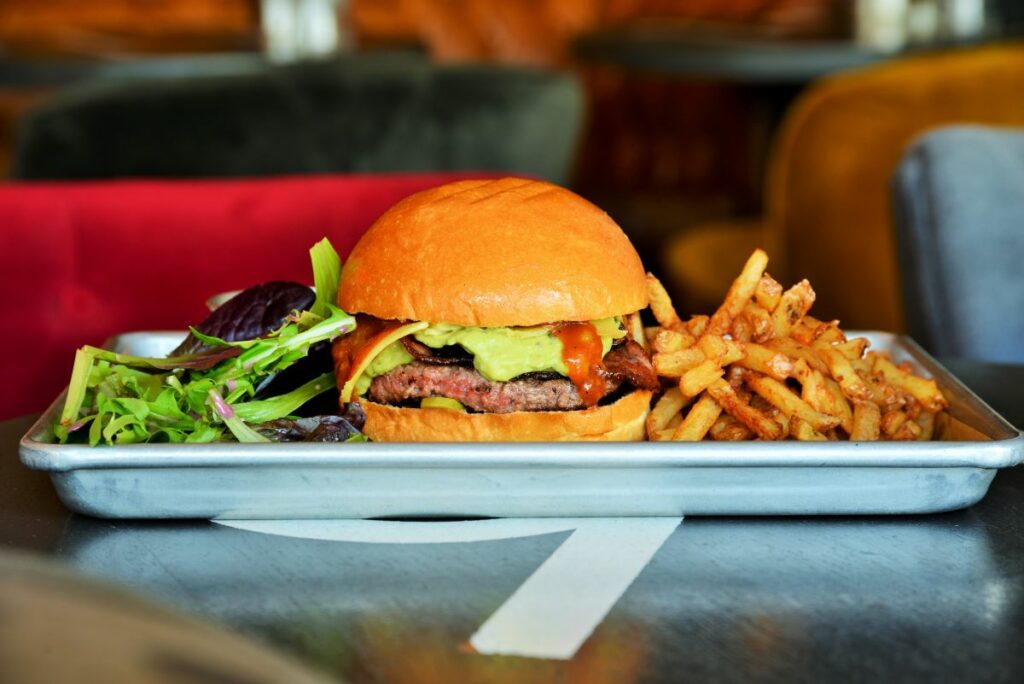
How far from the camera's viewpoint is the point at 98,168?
351cm

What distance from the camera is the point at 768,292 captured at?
5.80 feet

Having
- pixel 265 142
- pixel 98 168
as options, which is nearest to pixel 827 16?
pixel 265 142

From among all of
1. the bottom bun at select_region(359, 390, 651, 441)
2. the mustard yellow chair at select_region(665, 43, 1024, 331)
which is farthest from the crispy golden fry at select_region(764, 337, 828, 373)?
the mustard yellow chair at select_region(665, 43, 1024, 331)

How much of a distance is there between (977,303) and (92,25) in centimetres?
631

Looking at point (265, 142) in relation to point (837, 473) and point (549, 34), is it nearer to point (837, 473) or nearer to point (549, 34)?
point (837, 473)

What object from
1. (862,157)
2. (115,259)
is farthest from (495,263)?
(862,157)

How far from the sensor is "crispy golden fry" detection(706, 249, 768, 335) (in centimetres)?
175

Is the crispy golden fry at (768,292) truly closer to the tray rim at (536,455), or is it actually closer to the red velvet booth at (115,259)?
the tray rim at (536,455)

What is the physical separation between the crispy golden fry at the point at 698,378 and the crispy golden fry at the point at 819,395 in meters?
0.11

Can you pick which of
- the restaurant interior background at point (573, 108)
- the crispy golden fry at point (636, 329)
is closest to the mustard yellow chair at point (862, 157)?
the restaurant interior background at point (573, 108)

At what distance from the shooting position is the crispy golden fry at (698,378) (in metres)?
1.55

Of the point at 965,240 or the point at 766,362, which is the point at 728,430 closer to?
the point at 766,362

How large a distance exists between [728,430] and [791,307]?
279 mm

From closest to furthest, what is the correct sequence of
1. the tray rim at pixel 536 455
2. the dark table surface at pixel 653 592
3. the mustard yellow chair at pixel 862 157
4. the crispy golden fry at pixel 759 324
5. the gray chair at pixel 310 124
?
1. the dark table surface at pixel 653 592
2. the tray rim at pixel 536 455
3. the crispy golden fry at pixel 759 324
4. the gray chair at pixel 310 124
5. the mustard yellow chair at pixel 862 157
